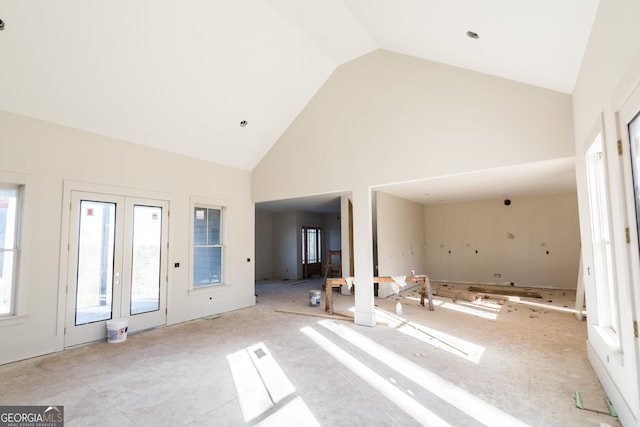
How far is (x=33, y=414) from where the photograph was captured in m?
2.54

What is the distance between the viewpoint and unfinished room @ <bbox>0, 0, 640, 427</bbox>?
2.52 metres

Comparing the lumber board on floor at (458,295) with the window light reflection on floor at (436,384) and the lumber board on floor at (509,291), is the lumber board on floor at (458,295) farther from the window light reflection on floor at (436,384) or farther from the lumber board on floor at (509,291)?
the window light reflection on floor at (436,384)

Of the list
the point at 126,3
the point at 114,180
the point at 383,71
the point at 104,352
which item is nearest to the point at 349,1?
the point at 383,71

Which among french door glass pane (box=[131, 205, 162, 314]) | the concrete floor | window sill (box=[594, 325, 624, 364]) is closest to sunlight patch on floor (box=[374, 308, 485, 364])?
the concrete floor

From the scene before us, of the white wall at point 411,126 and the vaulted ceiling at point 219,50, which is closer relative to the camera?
the vaulted ceiling at point 219,50

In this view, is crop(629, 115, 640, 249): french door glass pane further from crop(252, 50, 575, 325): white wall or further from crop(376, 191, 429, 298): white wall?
crop(376, 191, 429, 298): white wall

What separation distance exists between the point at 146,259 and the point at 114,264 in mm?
477

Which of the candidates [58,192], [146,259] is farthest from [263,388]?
[58,192]

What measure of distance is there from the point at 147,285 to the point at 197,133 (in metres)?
2.69

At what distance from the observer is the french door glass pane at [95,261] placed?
4258 millimetres

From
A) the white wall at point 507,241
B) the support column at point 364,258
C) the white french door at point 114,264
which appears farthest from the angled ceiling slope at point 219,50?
the white wall at point 507,241

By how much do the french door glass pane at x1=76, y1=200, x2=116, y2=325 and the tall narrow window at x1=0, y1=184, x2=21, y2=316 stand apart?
0.64m

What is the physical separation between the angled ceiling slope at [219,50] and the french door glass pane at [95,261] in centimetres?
121

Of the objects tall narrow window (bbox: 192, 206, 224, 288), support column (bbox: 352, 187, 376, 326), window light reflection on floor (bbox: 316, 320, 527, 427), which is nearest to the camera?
window light reflection on floor (bbox: 316, 320, 527, 427)
